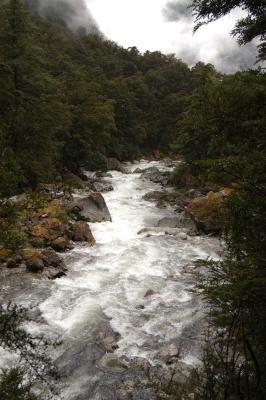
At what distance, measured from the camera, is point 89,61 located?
6850 cm

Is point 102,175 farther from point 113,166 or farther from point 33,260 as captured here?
point 33,260

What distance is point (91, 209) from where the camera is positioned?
22047 mm

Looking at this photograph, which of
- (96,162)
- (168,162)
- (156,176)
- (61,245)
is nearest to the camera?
(61,245)

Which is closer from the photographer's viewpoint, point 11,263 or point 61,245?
point 11,263

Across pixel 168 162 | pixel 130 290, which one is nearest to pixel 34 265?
pixel 130 290

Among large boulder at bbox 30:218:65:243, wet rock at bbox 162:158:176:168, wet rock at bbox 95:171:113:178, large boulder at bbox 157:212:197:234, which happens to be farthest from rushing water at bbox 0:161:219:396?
wet rock at bbox 162:158:176:168

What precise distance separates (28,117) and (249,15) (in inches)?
732

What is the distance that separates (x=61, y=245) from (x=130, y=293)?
4.64 m

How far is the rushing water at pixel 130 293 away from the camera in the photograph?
35.7ft

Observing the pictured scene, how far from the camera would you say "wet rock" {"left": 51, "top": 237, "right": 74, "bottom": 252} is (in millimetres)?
16688

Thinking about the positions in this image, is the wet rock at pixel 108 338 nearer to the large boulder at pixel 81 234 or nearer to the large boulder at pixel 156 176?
the large boulder at pixel 81 234

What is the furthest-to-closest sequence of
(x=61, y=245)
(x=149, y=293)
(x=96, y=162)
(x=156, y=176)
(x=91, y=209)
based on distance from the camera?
(x=156, y=176) → (x=96, y=162) → (x=91, y=209) → (x=61, y=245) → (x=149, y=293)

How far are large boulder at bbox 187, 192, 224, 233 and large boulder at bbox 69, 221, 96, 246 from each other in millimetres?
6130

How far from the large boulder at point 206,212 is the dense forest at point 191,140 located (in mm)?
2278
